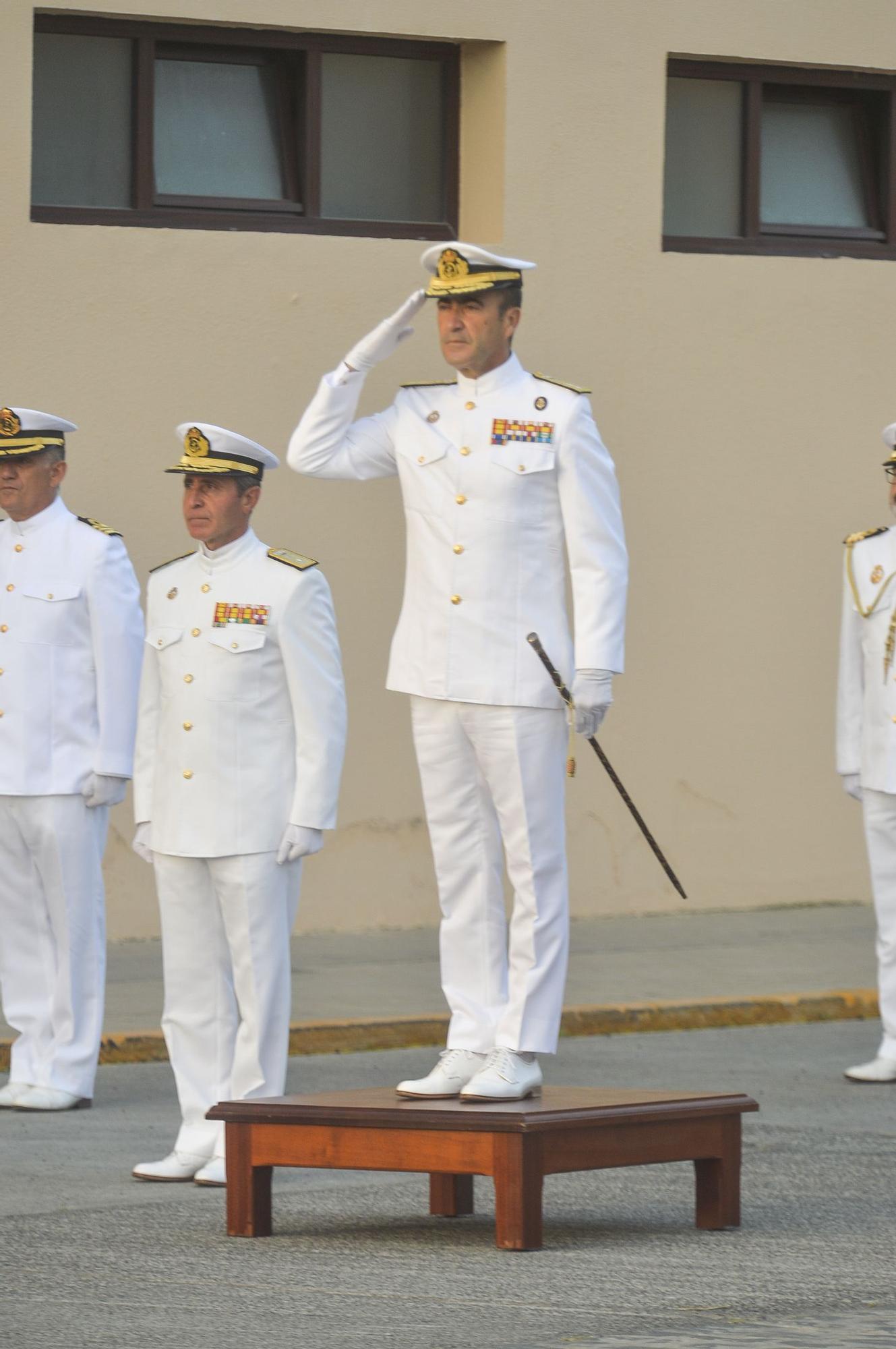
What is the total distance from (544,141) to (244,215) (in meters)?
1.46

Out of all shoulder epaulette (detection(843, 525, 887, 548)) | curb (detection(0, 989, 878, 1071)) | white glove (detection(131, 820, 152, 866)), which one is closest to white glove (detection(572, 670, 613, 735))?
white glove (detection(131, 820, 152, 866))

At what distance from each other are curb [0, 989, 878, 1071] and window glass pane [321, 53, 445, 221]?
13.5 feet

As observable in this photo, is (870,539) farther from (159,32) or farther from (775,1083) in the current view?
(159,32)

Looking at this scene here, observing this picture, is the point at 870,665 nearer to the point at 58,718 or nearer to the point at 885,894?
the point at 885,894

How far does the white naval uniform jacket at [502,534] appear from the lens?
6.48 metres

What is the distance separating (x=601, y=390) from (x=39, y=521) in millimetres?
4467

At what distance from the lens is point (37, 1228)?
21.6ft

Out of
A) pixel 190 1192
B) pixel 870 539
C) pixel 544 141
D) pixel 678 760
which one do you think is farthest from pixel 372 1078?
pixel 544 141

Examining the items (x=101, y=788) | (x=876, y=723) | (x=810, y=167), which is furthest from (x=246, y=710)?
(x=810, y=167)

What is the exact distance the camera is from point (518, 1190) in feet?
20.2

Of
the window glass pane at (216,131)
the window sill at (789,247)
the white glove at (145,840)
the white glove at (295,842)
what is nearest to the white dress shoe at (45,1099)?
the white glove at (145,840)

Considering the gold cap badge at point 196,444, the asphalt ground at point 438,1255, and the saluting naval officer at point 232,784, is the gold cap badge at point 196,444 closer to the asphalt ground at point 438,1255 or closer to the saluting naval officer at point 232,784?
the saluting naval officer at point 232,784

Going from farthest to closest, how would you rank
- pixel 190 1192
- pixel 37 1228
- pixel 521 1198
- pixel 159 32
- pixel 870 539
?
1. pixel 159 32
2. pixel 870 539
3. pixel 190 1192
4. pixel 37 1228
5. pixel 521 1198

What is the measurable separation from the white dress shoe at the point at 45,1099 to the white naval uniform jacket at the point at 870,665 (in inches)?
114
